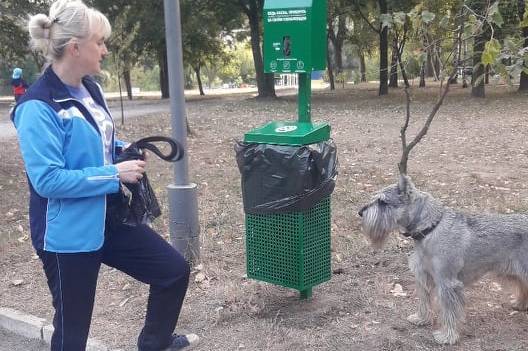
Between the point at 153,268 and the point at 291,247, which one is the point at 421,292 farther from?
the point at 153,268

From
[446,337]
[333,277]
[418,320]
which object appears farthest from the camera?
[333,277]

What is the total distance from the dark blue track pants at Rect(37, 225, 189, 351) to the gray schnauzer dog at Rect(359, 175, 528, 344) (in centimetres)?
127

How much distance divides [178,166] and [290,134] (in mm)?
1310

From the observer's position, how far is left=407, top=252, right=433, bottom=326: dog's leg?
11.9 ft

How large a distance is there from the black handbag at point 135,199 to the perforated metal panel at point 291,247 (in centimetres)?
101

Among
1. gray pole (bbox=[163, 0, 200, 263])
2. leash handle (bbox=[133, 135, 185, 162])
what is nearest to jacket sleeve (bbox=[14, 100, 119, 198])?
leash handle (bbox=[133, 135, 185, 162])

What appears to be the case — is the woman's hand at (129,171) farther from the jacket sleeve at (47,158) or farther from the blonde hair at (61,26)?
the blonde hair at (61,26)

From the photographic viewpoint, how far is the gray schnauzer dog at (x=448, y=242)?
3.50 meters

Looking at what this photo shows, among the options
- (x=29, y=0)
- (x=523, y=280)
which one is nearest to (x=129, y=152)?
(x=523, y=280)

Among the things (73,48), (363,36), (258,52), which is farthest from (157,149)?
(363,36)

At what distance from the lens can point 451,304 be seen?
11.4 feet

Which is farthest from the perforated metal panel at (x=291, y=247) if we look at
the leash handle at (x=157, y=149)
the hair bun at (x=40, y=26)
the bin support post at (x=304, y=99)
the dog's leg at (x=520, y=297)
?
the hair bun at (x=40, y=26)

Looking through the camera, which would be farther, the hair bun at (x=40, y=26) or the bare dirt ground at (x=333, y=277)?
the bare dirt ground at (x=333, y=277)

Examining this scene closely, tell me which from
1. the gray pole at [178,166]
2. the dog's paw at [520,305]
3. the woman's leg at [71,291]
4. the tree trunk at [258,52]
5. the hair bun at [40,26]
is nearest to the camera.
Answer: the hair bun at [40,26]
